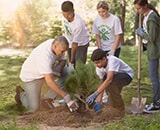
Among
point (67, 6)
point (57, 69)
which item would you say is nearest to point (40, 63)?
point (57, 69)

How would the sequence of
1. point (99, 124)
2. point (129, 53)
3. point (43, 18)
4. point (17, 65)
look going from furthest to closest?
point (43, 18) → point (129, 53) → point (17, 65) → point (99, 124)

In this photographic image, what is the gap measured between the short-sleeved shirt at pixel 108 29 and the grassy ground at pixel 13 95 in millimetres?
878

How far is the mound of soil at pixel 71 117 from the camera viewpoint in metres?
4.45

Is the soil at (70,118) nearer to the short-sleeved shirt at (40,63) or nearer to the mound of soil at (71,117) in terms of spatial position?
the mound of soil at (71,117)

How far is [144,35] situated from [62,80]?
112 cm

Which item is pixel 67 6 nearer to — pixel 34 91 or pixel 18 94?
pixel 34 91

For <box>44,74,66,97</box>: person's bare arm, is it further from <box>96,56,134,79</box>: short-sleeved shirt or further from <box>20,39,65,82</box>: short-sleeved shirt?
<box>96,56,134,79</box>: short-sleeved shirt

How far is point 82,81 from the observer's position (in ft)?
15.6

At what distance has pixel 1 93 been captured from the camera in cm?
659

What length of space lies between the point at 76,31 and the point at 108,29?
0.42 metres

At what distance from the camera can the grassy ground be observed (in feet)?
11.9

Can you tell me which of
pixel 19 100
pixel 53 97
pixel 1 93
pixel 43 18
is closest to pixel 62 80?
pixel 53 97

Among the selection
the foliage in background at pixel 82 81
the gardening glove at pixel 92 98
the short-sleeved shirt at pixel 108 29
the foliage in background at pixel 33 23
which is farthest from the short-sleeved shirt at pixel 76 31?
the foliage in background at pixel 33 23

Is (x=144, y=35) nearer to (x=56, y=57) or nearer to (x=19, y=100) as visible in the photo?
(x=56, y=57)
